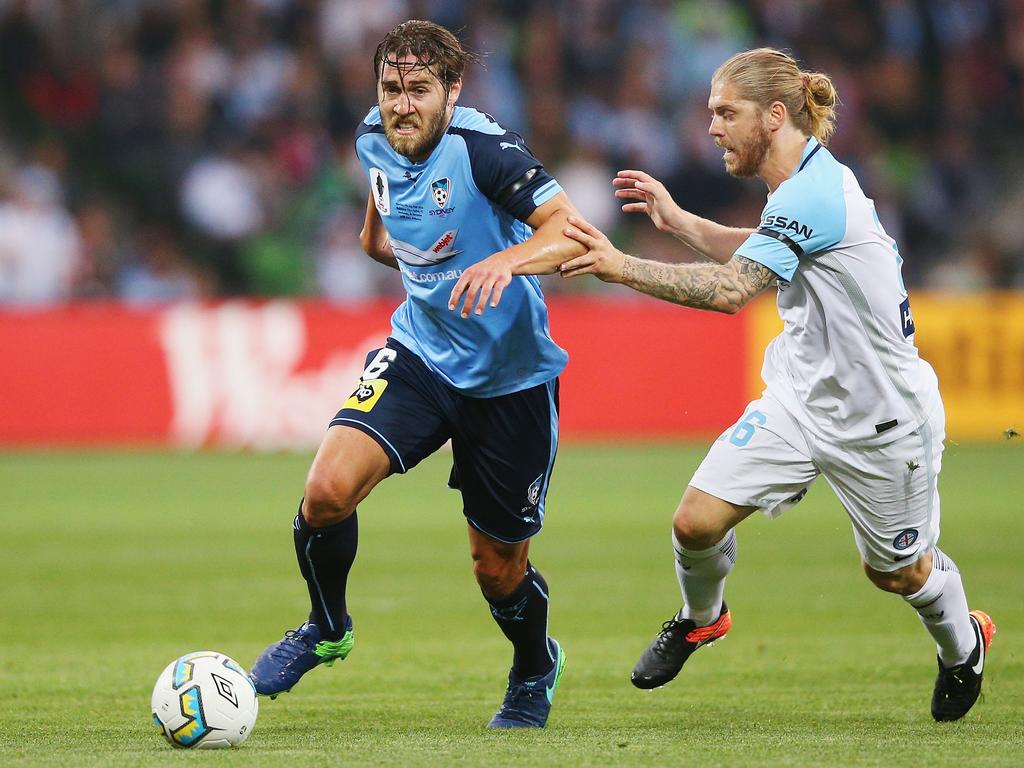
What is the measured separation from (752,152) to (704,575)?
1516 mm

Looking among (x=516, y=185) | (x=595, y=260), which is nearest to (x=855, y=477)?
(x=595, y=260)

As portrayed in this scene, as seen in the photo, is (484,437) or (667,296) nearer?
(667,296)

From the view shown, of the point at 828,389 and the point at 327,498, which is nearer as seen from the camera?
the point at 327,498

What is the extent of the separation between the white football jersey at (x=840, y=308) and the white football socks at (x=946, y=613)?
21.4 inches

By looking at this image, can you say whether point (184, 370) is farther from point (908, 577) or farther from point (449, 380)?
point (908, 577)

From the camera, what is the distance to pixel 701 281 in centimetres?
511

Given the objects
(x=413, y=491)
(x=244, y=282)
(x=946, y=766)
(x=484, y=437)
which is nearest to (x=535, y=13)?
(x=244, y=282)

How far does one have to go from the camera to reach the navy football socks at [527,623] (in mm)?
5734

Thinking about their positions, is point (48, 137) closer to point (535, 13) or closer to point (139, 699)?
point (535, 13)

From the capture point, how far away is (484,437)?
5.65m

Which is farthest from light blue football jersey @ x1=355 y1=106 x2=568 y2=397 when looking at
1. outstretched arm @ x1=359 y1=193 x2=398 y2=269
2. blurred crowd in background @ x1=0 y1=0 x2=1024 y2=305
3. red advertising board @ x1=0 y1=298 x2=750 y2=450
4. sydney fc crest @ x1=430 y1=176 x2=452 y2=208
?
blurred crowd in background @ x1=0 y1=0 x2=1024 y2=305

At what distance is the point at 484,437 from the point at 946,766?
1910 mm

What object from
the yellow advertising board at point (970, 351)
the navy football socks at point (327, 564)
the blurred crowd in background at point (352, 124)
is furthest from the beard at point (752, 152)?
the blurred crowd in background at point (352, 124)

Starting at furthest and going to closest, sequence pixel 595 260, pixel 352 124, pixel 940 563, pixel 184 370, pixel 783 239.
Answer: pixel 352 124
pixel 184 370
pixel 940 563
pixel 783 239
pixel 595 260
